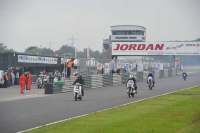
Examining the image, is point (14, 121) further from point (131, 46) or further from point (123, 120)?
point (131, 46)

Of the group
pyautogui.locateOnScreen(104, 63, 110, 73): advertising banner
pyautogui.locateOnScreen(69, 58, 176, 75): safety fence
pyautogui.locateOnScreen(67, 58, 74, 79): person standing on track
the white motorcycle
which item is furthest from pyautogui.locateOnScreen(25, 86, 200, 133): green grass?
pyautogui.locateOnScreen(104, 63, 110, 73): advertising banner

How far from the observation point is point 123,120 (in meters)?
15.5

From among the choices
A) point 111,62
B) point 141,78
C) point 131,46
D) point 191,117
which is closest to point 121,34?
point 131,46

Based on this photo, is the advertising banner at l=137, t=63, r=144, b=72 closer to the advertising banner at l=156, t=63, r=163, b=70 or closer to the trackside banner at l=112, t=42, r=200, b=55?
the advertising banner at l=156, t=63, r=163, b=70

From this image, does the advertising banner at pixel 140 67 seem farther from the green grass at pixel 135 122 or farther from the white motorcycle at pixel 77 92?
the green grass at pixel 135 122

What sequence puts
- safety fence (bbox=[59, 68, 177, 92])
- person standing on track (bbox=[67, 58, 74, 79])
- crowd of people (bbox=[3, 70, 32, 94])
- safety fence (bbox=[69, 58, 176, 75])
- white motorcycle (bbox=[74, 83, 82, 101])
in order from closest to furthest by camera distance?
1. white motorcycle (bbox=[74, 83, 82, 101])
2. safety fence (bbox=[59, 68, 177, 92])
3. person standing on track (bbox=[67, 58, 74, 79])
4. crowd of people (bbox=[3, 70, 32, 94])
5. safety fence (bbox=[69, 58, 176, 75])

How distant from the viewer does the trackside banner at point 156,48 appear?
67.8m

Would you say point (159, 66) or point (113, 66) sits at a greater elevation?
point (159, 66)


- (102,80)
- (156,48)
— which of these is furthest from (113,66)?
(156,48)

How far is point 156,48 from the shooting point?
229 ft

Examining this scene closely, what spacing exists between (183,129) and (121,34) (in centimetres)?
8234

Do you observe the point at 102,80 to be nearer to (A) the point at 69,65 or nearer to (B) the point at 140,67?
(A) the point at 69,65

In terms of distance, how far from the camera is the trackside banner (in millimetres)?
67750

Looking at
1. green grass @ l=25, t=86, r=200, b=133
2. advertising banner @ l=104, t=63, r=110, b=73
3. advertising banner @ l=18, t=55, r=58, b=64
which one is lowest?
green grass @ l=25, t=86, r=200, b=133
